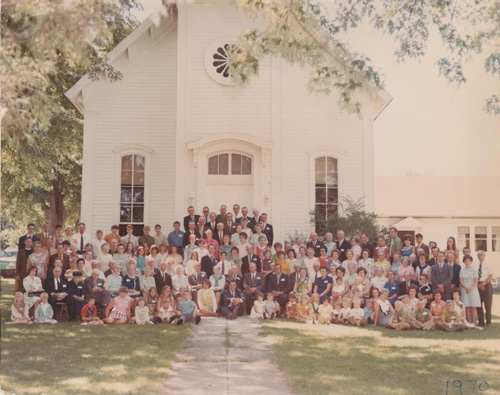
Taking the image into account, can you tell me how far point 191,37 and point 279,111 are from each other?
256cm

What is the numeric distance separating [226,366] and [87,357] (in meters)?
1.59

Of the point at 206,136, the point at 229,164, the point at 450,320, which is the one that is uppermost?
the point at 206,136

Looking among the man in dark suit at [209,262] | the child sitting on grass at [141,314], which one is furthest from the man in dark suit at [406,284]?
the child sitting on grass at [141,314]

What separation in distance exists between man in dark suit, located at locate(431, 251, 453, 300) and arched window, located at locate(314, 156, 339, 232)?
3576 mm

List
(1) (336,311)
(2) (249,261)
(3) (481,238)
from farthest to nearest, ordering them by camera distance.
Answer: (3) (481,238) < (2) (249,261) < (1) (336,311)

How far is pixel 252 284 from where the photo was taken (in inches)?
404

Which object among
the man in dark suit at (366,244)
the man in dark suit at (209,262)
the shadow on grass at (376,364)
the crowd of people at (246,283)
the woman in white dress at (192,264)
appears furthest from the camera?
the man in dark suit at (366,244)

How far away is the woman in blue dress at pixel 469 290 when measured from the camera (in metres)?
9.90

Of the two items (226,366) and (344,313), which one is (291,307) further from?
(226,366)

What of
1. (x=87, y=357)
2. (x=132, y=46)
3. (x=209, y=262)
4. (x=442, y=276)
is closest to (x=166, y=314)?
(x=209, y=262)

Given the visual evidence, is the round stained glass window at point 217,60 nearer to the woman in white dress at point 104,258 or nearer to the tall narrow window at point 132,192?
the tall narrow window at point 132,192

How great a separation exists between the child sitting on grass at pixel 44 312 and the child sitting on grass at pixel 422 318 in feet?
18.1

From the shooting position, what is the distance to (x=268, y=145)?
12859mm

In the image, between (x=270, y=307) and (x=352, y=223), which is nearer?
(x=270, y=307)
